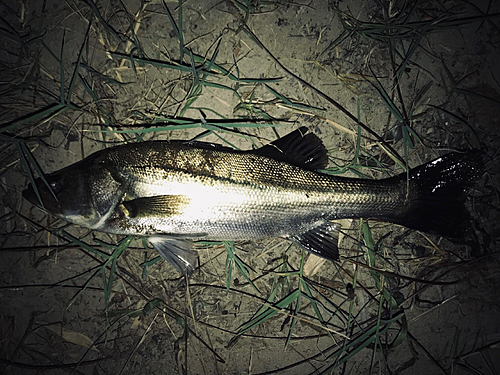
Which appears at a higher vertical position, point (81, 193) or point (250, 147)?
point (250, 147)

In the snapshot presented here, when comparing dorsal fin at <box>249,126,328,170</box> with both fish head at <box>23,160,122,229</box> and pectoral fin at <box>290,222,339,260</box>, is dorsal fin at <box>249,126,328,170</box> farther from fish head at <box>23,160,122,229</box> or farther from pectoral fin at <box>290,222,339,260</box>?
fish head at <box>23,160,122,229</box>

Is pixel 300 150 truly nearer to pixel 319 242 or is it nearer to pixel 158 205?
pixel 319 242

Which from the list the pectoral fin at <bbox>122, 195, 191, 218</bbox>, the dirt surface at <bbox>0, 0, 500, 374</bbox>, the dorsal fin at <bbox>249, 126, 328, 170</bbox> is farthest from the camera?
the dirt surface at <bbox>0, 0, 500, 374</bbox>

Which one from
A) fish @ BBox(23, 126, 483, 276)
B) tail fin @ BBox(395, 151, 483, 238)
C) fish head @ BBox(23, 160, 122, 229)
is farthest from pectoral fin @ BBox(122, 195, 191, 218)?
tail fin @ BBox(395, 151, 483, 238)

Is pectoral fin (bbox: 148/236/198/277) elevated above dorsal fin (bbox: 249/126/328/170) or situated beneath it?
situated beneath

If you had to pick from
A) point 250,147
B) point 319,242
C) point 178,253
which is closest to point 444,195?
point 319,242

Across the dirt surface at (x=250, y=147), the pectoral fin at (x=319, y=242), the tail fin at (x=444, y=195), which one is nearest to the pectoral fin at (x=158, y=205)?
the dirt surface at (x=250, y=147)
